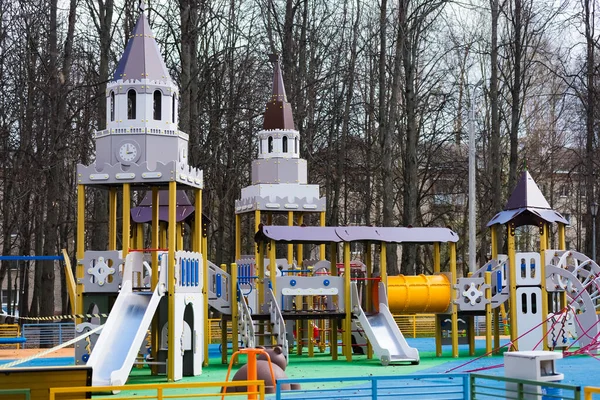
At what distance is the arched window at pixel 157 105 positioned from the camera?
72.6 ft

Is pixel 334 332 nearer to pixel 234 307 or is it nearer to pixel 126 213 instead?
pixel 234 307

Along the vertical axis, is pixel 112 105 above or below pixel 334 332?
above

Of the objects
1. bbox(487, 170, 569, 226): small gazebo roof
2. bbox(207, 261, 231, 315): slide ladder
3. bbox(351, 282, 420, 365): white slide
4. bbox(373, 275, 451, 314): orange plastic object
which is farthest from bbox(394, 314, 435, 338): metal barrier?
bbox(207, 261, 231, 315): slide ladder

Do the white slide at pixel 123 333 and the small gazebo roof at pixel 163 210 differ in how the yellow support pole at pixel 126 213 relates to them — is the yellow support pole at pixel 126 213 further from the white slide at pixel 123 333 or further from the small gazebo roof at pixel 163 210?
the small gazebo roof at pixel 163 210

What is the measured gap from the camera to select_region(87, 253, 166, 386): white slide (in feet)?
59.7

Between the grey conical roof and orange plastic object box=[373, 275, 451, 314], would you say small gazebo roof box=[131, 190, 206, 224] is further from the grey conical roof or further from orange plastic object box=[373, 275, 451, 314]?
orange plastic object box=[373, 275, 451, 314]

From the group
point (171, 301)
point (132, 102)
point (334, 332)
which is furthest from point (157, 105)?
point (334, 332)

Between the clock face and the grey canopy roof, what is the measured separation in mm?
4503

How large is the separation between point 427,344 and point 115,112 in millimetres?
16173

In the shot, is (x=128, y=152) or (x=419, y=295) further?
(x=419, y=295)

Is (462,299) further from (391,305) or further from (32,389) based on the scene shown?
(32,389)

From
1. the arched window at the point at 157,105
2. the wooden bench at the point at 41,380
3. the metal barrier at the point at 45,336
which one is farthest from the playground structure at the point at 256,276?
the metal barrier at the point at 45,336

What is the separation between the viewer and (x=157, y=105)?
22234 mm

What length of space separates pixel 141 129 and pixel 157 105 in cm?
82
